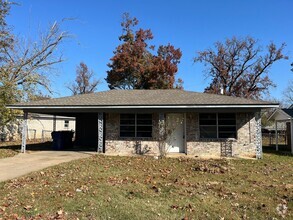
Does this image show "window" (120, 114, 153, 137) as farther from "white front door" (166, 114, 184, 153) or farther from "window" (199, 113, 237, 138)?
"window" (199, 113, 237, 138)

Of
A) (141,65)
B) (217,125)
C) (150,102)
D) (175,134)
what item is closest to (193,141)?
(175,134)

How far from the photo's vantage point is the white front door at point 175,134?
15.9m

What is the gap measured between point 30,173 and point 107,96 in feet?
28.1

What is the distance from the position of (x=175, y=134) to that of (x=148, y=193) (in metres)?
8.93

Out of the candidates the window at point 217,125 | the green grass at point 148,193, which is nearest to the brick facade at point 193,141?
the window at point 217,125

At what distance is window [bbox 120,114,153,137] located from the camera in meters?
15.8

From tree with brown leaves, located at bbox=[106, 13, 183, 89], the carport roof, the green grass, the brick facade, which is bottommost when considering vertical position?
the green grass

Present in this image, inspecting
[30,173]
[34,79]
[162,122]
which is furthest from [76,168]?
[34,79]

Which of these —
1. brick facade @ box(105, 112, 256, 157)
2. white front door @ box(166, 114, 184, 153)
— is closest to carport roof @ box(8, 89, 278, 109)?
brick facade @ box(105, 112, 256, 157)

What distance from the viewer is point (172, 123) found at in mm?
16000

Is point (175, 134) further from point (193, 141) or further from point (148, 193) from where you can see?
point (148, 193)

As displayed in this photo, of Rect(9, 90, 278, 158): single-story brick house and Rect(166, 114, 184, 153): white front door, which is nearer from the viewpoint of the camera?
Rect(9, 90, 278, 158): single-story brick house

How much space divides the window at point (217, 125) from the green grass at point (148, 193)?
4.28 meters

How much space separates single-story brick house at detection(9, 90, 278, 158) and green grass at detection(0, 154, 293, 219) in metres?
3.99
